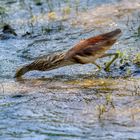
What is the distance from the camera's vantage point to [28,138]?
5668 mm

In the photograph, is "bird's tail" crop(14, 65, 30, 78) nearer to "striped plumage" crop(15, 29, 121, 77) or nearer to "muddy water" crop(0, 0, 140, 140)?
"muddy water" crop(0, 0, 140, 140)

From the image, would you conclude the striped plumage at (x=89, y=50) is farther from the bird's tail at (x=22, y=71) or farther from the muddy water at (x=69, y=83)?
the bird's tail at (x=22, y=71)

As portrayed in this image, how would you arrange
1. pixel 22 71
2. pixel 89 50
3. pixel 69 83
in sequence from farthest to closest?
pixel 22 71, pixel 89 50, pixel 69 83

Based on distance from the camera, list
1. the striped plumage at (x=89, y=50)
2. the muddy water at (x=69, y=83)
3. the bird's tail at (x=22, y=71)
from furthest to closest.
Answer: the bird's tail at (x=22, y=71), the striped plumage at (x=89, y=50), the muddy water at (x=69, y=83)

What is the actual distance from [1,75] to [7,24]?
2678 millimetres

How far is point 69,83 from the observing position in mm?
7258

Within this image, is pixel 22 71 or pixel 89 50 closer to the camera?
pixel 89 50

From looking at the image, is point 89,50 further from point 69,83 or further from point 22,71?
point 22,71

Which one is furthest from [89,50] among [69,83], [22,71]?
[22,71]

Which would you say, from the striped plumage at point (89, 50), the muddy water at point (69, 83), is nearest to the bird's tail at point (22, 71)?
the muddy water at point (69, 83)

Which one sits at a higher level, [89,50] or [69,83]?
[89,50]

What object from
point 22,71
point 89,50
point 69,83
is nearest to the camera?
point 69,83

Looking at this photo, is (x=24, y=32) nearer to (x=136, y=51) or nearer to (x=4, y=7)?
(x=4, y=7)

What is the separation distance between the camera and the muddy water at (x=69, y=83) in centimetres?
585
